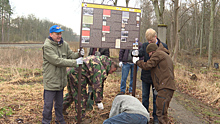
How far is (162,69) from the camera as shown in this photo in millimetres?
3230

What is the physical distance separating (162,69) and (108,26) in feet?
4.64

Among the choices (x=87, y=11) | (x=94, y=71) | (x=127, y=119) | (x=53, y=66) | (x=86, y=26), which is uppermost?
(x=87, y=11)

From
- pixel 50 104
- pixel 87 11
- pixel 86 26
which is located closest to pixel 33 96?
pixel 50 104

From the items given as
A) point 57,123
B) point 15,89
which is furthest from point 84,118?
point 15,89

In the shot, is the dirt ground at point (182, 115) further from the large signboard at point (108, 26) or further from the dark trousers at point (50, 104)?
the dark trousers at point (50, 104)

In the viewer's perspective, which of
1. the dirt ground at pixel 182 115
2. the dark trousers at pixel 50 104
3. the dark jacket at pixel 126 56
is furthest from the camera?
the dark jacket at pixel 126 56

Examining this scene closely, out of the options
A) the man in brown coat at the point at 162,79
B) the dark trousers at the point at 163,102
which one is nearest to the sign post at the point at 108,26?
the man in brown coat at the point at 162,79

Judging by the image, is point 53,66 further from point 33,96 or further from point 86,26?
point 33,96

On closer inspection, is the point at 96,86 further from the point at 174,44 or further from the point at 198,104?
the point at 174,44

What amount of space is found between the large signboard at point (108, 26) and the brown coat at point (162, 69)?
0.76m

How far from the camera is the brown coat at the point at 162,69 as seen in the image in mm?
3160

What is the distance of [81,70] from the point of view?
3.34 metres

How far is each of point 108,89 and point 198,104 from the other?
323cm

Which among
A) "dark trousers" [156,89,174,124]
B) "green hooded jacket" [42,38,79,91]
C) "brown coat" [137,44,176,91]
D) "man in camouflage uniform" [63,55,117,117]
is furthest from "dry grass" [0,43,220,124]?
"brown coat" [137,44,176,91]
